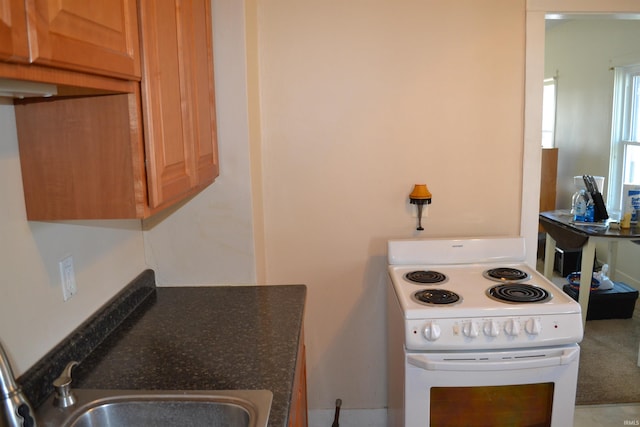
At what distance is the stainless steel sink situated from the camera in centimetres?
127

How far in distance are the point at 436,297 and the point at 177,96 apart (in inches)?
47.3

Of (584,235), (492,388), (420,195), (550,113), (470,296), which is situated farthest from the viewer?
(550,113)

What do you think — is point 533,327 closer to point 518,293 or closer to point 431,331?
point 518,293

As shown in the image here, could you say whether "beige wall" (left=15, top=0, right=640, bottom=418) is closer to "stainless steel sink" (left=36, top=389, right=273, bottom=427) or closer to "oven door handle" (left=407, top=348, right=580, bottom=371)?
"oven door handle" (left=407, top=348, right=580, bottom=371)

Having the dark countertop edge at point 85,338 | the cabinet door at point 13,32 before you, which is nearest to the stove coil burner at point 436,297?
the dark countertop edge at point 85,338

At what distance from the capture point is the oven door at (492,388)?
1.88 m

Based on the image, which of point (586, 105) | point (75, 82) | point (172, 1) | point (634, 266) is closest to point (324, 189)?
point (172, 1)

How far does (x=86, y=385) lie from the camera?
4.50 feet

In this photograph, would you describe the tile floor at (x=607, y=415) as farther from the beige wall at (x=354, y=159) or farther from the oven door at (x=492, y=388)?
the beige wall at (x=354, y=159)

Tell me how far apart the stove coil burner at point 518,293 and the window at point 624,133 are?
9.52ft

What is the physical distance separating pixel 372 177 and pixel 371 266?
1.46 feet

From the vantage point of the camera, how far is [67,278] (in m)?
1.49

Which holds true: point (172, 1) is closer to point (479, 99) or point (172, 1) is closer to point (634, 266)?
point (479, 99)

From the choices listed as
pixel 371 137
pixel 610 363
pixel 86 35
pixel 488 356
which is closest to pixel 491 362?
pixel 488 356
